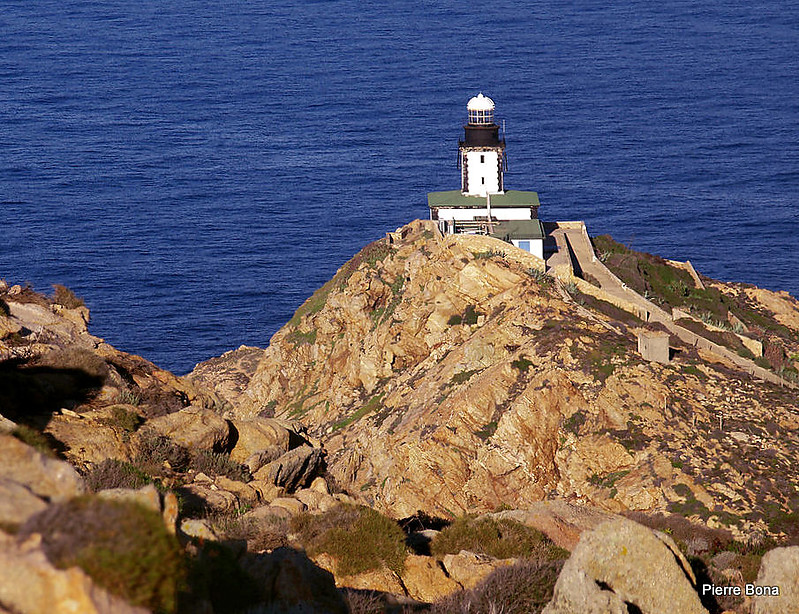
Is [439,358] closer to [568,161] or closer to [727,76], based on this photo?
[568,161]

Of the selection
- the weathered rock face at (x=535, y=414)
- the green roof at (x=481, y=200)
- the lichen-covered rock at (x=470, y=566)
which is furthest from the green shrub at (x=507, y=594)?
the green roof at (x=481, y=200)

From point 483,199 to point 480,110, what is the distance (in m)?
6.56

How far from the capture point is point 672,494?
31328 millimetres

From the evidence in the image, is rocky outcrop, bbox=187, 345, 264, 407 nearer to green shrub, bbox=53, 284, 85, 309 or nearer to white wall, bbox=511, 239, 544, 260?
white wall, bbox=511, 239, 544, 260

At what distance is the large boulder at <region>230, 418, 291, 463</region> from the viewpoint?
21.8m

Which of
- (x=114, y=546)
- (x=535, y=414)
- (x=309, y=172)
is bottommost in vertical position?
(x=535, y=414)

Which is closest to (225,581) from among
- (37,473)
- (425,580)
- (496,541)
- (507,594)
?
(37,473)

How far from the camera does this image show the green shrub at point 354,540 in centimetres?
1447

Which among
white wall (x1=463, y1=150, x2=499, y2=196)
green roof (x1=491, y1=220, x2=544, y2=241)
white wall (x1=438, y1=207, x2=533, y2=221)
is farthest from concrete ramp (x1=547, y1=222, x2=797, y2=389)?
white wall (x1=463, y1=150, x2=499, y2=196)

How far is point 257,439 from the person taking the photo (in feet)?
73.5

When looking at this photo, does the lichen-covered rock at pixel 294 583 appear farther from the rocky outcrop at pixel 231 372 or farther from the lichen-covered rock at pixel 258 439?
the rocky outcrop at pixel 231 372

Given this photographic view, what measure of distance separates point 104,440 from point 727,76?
19116 centimetres

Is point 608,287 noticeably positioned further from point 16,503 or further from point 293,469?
point 16,503
